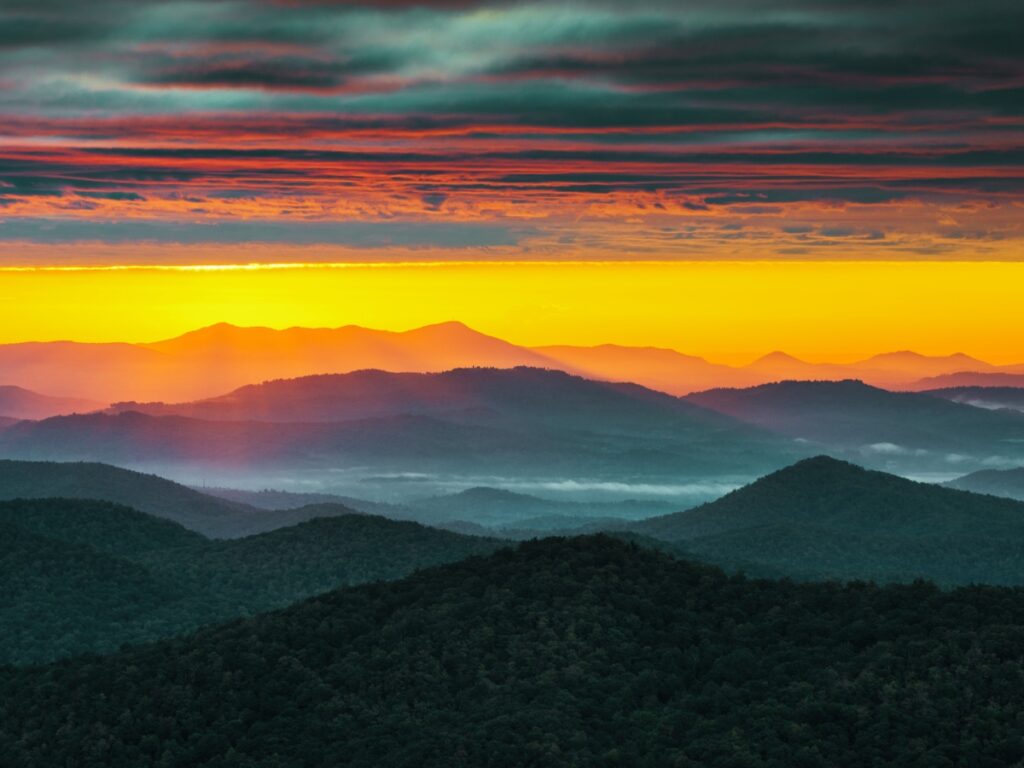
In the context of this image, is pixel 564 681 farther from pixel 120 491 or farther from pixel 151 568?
pixel 120 491

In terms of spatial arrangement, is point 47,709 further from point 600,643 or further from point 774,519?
point 774,519

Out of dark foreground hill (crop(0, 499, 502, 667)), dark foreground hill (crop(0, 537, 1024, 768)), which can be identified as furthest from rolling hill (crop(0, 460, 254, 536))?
dark foreground hill (crop(0, 537, 1024, 768))

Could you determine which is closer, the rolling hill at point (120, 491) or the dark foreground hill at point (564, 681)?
the dark foreground hill at point (564, 681)

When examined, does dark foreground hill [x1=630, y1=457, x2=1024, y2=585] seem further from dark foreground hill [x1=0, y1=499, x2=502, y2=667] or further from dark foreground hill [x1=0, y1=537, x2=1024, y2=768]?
dark foreground hill [x1=0, y1=537, x2=1024, y2=768]

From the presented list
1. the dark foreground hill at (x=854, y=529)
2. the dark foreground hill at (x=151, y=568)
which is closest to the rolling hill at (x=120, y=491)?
the dark foreground hill at (x=151, y=568)

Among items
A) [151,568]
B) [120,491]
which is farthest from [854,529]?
[120,491]

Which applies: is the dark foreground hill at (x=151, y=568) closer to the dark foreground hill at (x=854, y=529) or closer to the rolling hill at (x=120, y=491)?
the dark foreground hill at (x=854, y=529)
